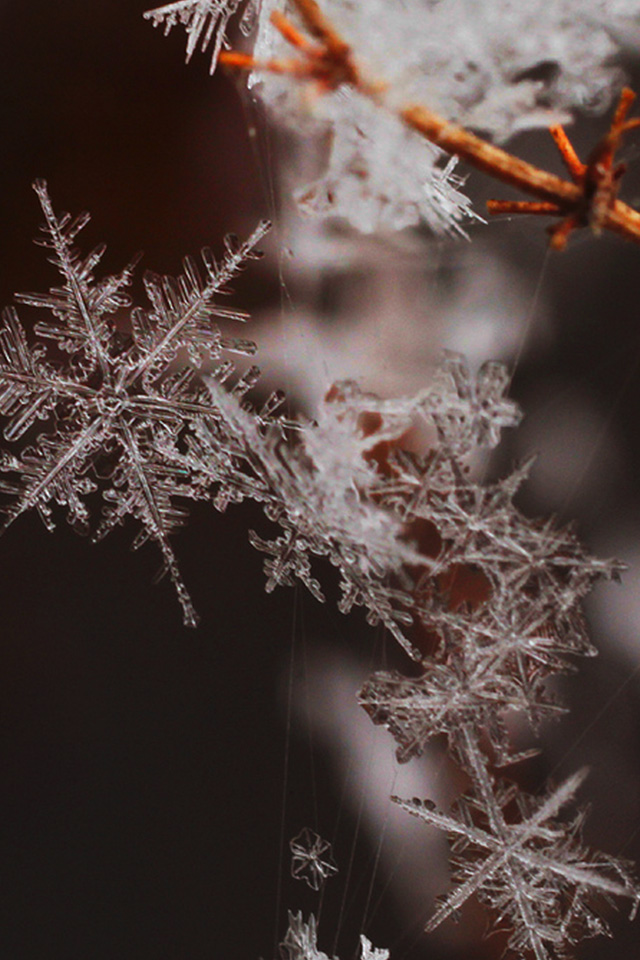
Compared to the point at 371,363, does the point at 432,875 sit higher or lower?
lower

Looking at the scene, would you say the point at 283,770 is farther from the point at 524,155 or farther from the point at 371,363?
the point at 524,155

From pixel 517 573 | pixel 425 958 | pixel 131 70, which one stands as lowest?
pixel 425 958

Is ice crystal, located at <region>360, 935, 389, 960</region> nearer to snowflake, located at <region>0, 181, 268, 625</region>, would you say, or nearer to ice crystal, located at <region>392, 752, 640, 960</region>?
ice crystal, located at <region>392, 752, 640, 960</region>

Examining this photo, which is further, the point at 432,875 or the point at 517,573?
the point at 432,875

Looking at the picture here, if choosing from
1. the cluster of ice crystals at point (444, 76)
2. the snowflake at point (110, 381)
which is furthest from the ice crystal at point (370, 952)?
the cluster of ice crystals at point (444, 76)

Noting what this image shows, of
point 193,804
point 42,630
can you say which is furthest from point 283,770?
point 42,630
